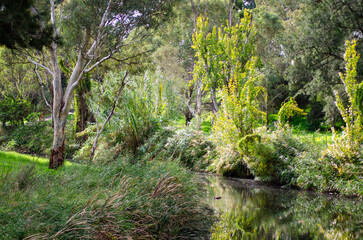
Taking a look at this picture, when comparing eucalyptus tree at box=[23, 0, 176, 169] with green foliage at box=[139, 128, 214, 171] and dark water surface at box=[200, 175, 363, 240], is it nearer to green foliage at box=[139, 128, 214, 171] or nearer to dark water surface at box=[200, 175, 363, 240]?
green foliage at box=[139, 128, 214, 171]

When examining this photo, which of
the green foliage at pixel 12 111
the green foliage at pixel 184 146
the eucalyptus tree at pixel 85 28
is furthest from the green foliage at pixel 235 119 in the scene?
the green foliage at pixel 12 111

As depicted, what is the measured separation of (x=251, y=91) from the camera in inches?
523

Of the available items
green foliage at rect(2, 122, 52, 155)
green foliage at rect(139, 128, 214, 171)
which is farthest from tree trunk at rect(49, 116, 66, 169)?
green foliage at rect(2, 122, 52, 155)

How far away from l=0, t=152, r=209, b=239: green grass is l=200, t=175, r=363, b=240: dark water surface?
892mm

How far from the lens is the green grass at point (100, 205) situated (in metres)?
4.16

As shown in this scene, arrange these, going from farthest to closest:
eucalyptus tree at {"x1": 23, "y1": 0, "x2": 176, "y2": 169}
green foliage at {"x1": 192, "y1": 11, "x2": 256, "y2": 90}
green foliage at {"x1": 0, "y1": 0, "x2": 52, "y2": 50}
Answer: green foliage at {"x1": 192, "y1": 11, "x2": 256, "y2": 90}, eucalyptus tree at {"x1": 23, "y1": 0, "x2": 176, "y2": 169}, green foliage at {"x1": 0, "y1": 0, "x2": 52, "y2": 50}

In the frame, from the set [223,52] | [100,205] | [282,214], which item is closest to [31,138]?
[223,52]

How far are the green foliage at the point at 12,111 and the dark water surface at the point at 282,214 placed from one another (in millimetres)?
15361

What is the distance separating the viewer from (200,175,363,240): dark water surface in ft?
22.6

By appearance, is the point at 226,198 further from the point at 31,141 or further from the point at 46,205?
the point at 31,141

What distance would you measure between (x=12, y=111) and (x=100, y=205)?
1909 centimetres

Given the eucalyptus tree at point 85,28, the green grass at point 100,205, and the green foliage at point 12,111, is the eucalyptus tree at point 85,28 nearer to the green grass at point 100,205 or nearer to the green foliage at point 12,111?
the green grass at point 100,205

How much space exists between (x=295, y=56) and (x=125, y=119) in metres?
13.2

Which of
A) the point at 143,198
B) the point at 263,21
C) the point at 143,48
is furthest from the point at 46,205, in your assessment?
the point at 263,21
